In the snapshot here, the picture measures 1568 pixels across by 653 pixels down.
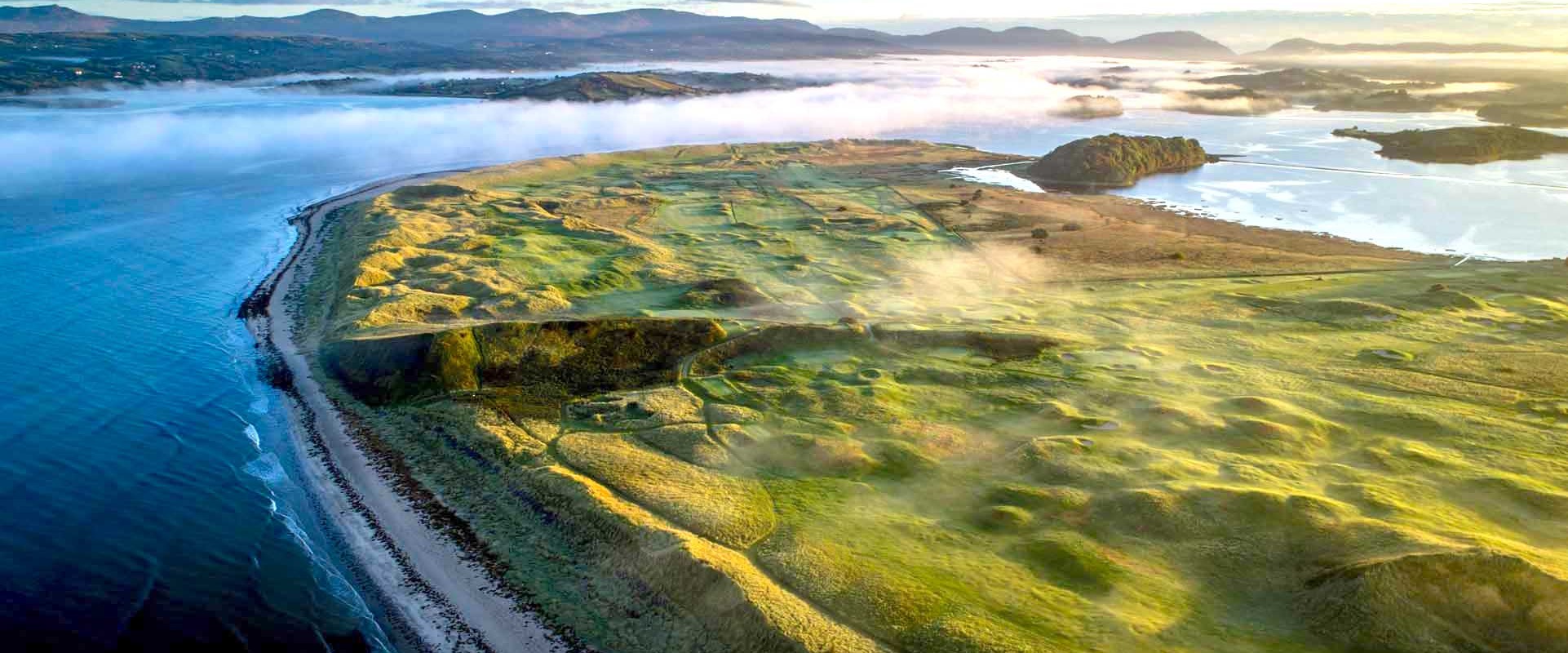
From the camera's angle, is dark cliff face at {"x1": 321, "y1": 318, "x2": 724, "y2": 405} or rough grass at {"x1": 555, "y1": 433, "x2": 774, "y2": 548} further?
dark cliff face at {"x1": 321, "y1": 318, "x2": 724, "y2": 405}

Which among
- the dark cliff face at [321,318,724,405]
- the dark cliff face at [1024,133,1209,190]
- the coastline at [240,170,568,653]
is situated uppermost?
the dark cliff face at [1024,133,1209,190]

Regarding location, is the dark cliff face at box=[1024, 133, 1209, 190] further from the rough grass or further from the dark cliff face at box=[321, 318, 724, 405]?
the rough grass

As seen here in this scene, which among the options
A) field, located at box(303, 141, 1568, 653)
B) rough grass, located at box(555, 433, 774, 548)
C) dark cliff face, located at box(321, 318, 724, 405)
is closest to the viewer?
field, located at box(303, 141, 1568, 653)

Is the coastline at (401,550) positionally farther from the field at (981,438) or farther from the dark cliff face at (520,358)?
the dark cliff face at (520,358)

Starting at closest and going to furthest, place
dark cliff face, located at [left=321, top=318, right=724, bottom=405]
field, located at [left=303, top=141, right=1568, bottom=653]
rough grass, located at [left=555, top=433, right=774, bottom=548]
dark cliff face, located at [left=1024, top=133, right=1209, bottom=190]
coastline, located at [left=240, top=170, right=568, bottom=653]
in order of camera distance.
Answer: field, located at [left=303, top=141, right=1568, bottom=653]
coastline, located at [left=240, top=170, right=568, bottom=653]
rough grass, located at [left=555, top=433, right=774, bottom=548]
dark cliff face, located at [left=321, top=318, right=724, bottom=405]
dark cliff face, located at [left=1024, top=133, right=1209, bottom=190]

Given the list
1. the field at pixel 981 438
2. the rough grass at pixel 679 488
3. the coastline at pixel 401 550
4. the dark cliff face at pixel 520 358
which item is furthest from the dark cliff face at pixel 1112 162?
the coastline at pixel 401 550

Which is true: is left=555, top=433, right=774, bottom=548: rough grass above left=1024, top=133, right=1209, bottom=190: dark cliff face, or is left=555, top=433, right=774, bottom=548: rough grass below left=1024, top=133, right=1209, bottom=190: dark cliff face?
below

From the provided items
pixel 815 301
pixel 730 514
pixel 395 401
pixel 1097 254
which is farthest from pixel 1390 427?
pixel 395 401

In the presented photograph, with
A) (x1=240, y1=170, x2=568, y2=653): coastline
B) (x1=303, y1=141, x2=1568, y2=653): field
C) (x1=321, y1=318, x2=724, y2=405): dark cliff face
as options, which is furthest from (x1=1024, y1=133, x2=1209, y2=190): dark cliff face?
(x1=240, y1=170, x2=568, y2=653): coastline
